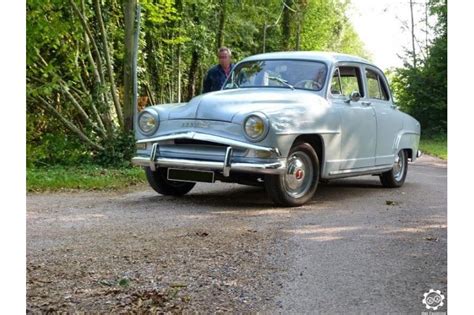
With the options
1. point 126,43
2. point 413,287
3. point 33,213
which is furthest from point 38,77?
point 413,287

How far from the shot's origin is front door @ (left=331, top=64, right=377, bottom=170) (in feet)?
15.0

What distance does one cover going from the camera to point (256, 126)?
395cm

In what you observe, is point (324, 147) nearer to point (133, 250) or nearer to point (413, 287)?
point (133, 250)

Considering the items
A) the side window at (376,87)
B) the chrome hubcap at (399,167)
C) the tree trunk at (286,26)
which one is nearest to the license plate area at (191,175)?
the side window at (376,87)

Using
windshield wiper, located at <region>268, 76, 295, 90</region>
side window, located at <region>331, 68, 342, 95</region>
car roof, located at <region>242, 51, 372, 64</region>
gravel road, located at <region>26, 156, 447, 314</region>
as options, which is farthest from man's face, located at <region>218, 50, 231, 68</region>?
gravel road, located at <region>26, 156, 447, 314</region>

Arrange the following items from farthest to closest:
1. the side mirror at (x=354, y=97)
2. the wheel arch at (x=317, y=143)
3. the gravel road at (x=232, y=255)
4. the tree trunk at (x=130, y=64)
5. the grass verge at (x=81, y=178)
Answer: the tree trunk at (x=130, y=64), the side mirror at (x=354, y=97), the wheel arch at (x=317, y=143), the grass verge at (x=81, y=178), the gravel road at (x=232, y=255)

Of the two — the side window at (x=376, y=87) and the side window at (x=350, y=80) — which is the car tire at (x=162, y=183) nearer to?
the side window at (x=350, y=80)

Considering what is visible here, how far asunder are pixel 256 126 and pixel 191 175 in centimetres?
54

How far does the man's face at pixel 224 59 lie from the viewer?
525 cm

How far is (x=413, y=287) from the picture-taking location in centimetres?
201

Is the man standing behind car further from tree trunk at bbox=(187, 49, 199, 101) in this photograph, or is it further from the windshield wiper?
the windshield wiper

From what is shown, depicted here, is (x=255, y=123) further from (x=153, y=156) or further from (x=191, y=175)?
(x=153, y=156)

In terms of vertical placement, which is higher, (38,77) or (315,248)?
(38,77)
